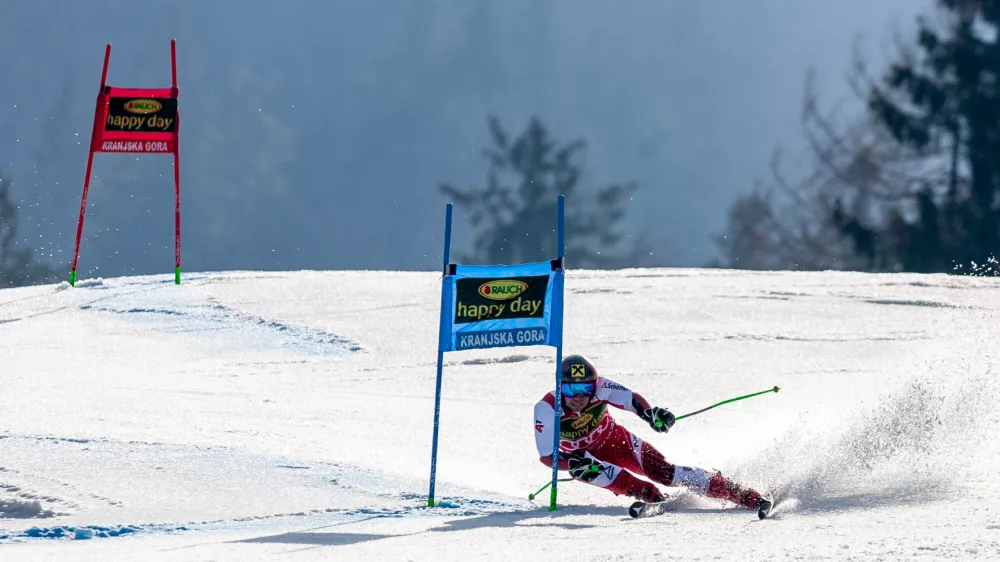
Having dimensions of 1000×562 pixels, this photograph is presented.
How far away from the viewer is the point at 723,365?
43.3 ft

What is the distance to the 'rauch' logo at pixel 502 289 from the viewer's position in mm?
7496

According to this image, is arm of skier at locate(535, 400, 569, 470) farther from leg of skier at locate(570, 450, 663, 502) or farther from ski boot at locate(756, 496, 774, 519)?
ski boot at locate(756, 496, 774, 519)

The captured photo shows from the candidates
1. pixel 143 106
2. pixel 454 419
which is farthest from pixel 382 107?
pixel 454 419

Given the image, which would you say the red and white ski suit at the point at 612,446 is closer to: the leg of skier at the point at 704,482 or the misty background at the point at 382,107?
the leg of skier at the point at 704,482

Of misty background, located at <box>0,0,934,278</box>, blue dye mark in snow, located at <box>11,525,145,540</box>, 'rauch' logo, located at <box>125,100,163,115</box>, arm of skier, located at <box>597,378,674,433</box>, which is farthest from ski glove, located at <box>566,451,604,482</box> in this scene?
misty background, located at <box>0,0,934,278</box>

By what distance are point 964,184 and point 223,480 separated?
1268 inches

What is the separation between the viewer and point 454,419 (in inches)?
423

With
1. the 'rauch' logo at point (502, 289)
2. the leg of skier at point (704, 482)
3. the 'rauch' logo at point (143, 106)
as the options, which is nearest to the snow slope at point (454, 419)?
the leg of skier at point (704, 482)

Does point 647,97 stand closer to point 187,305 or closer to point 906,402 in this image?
point 187,305

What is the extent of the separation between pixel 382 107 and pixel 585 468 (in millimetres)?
63864

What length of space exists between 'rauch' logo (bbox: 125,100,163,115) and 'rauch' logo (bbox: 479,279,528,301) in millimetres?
10060

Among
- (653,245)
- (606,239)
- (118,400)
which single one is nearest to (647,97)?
(653,245)

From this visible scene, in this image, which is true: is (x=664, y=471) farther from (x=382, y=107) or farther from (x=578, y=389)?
(x=382, y=107)

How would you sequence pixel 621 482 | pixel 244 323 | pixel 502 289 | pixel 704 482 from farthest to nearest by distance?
1. pixel 244 323
2. pixel 502 289
3. pixel 621 482
4. pixel 704 482
